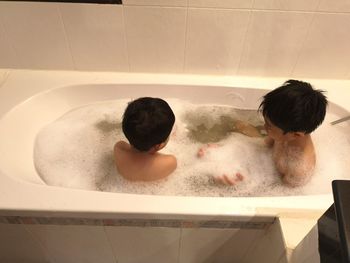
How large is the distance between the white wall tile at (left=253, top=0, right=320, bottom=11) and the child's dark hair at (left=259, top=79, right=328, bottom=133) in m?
0.38

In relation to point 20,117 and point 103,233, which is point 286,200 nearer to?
point 103,233

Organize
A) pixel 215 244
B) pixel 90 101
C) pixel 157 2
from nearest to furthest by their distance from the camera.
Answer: pixel 215 244 < pixel 157 2 < pixel 90 101

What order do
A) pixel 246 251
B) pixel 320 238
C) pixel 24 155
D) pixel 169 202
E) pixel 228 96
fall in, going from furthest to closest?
pixel 228 96 → pixel 24 155 → pixel 246 251 → pixel 169 202 → pixel 320 238

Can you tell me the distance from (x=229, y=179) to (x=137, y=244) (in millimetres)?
427

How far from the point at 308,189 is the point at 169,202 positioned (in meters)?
0.58

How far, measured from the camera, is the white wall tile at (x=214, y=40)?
109 cm

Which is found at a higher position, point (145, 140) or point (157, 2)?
point (157, 2)

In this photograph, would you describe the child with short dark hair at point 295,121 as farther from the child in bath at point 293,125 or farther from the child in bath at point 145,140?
the child in bath at point 145,140

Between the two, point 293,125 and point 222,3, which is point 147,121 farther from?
point 222,3

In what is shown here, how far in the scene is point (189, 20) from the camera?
110cm

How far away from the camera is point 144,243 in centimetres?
93

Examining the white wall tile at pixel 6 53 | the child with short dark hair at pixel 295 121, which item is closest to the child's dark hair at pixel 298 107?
the child with short dark hair at pixel 295 121

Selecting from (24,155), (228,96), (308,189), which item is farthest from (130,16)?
(308,189)

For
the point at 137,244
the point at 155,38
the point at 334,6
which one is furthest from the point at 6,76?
the point at 334,6
